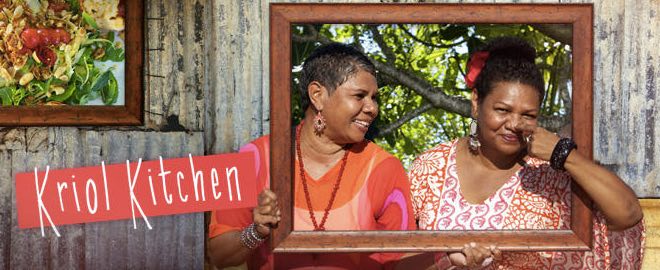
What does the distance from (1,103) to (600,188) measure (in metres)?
2.15

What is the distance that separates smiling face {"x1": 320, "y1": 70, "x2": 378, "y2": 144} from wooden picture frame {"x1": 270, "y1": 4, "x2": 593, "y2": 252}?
0.15 metres

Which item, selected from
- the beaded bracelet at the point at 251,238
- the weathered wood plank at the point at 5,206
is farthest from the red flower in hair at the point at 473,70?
the weathered wood plank at the point at 5,206

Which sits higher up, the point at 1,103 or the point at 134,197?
the point at 1,103

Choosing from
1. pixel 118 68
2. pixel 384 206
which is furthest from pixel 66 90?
pixel 384 206

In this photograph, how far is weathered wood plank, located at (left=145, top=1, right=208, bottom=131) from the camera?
461 centimetres

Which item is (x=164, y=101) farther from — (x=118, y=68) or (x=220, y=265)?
(x=220, y=265)

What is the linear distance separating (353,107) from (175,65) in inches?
33.9

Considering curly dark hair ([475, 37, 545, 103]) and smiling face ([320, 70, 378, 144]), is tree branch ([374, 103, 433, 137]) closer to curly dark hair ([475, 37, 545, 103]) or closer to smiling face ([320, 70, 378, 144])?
smiling face ([320, 70, 378, 144])

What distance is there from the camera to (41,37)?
461cm

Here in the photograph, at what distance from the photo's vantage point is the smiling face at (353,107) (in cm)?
407

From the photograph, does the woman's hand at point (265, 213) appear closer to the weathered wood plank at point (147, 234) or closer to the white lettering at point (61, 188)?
the weathered wood plank at point (147, 234)

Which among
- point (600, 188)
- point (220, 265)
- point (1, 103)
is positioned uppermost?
point (1, 103)

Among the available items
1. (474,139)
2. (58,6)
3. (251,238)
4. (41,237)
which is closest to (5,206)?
(41,237)

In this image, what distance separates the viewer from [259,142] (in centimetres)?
425
